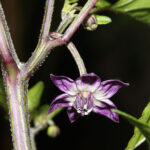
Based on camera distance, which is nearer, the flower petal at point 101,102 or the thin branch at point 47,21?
the thin branch at point 47,21

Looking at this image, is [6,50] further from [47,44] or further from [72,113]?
[72,113]

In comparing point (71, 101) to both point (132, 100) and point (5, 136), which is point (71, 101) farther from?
point (132, 100)

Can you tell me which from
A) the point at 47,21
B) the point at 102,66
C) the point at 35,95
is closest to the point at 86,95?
the point at 47,21

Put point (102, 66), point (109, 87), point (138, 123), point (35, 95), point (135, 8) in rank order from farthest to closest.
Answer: point (102, 66) → point (35, 95) → point (135, 8) → point (109, 87) → point (138, 123)

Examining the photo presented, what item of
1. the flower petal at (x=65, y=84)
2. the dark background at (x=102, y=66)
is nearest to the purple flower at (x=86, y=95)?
the flower petal at (x=65, y=84)

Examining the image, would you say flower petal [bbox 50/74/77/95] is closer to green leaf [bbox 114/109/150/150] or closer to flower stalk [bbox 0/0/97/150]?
flower stalk [bbox 0/0/97/150]

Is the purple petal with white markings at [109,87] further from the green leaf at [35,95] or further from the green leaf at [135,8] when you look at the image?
the green leaf at [35,95]
